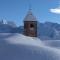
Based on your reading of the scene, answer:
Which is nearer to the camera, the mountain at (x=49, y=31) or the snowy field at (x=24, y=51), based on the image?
the snowy field at (x=24, y=51)

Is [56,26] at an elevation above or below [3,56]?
above

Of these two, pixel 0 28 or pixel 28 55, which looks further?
pixel 0 28

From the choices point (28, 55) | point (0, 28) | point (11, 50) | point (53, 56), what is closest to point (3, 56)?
point (11, 50)

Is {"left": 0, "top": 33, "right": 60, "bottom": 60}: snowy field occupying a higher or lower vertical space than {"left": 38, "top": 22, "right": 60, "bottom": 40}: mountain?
lower

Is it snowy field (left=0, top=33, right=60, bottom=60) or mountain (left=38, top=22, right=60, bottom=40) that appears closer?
snowy field (left=0, top=33, right=60, bottom=60)

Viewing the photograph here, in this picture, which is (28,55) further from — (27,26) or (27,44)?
(27,26)

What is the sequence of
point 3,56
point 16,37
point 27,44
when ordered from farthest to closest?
point 16,37 → point 27,44 → point 3,56

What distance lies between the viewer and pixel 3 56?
1.49 m

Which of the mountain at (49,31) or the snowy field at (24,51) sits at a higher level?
the mountain at (49,31)

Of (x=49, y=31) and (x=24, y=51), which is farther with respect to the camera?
(x=49, y=31)

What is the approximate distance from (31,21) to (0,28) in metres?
1.21

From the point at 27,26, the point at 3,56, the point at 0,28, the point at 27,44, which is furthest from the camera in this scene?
the point at 27,26

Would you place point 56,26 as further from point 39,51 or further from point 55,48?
point 39,51

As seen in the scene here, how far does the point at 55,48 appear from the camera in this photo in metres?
1.67
